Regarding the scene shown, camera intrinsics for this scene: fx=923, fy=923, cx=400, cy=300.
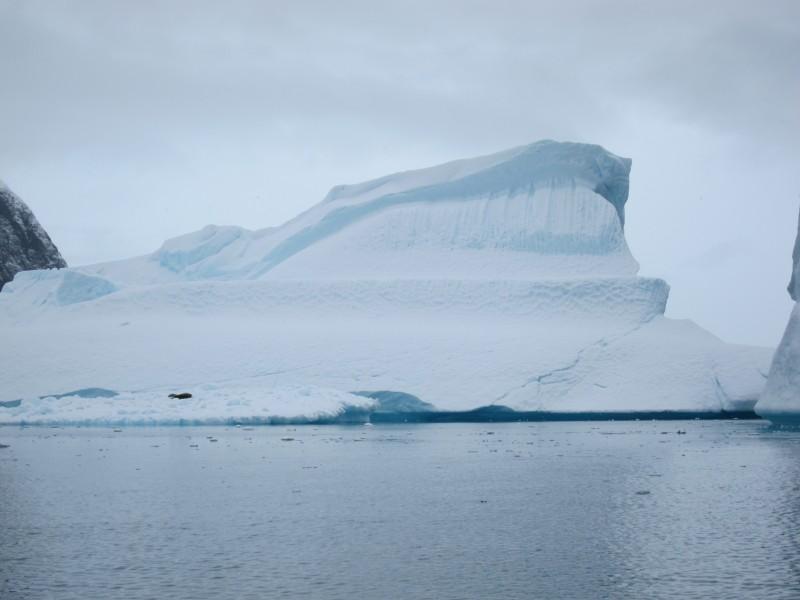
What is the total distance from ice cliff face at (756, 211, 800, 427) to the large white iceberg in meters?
1.78

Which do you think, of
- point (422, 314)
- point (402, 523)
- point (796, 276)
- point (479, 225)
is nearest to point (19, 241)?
point (479, 225)

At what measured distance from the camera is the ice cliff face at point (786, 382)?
49.0ft

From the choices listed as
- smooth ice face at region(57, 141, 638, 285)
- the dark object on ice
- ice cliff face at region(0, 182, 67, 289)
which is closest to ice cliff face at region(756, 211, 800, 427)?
smooth ice face at region(57, 141, 638, 285)

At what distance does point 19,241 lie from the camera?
38.8m

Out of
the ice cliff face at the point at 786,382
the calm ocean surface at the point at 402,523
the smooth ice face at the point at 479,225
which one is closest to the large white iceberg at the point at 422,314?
the smooth ice face at the point at 479,225

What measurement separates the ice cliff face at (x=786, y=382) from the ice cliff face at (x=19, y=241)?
30465mm

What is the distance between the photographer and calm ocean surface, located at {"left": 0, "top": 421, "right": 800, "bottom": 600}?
14.0ft

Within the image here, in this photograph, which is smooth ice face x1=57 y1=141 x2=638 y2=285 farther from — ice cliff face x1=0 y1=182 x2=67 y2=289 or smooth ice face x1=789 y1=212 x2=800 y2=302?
ice cliff face x1=0 y1=182 x2=67 y2=289

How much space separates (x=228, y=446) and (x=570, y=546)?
753 cm

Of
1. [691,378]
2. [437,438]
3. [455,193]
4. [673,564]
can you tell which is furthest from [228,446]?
[455,193]

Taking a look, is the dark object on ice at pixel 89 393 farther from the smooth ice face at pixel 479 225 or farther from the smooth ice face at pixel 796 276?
the smooth ice face at pixel 796 276

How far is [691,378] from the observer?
→ 17469 mm

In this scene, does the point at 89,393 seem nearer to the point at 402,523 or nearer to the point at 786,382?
the point at 786,382

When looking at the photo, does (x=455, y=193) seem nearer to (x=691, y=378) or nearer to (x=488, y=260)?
(x=488, y=260)
